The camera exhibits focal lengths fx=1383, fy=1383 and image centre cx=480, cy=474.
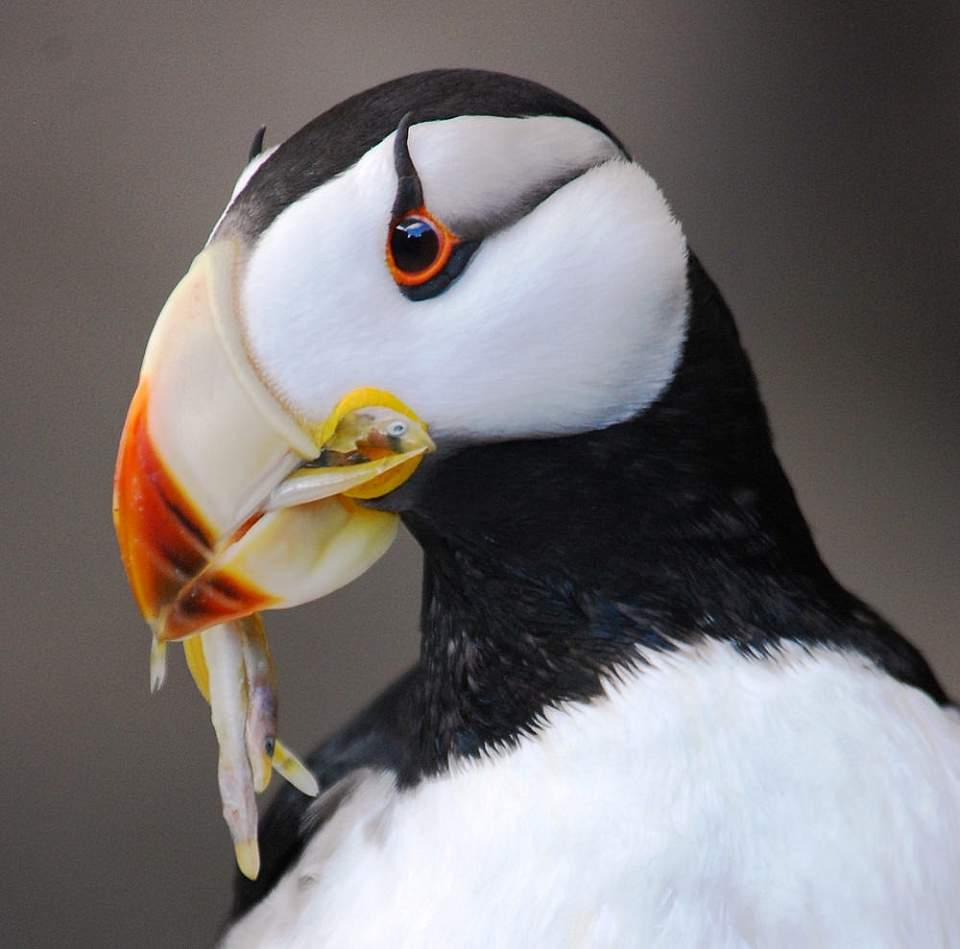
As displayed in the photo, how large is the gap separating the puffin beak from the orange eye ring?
5 cm

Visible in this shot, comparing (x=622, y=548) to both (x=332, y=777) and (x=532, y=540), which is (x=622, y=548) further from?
(x=332, y=777)

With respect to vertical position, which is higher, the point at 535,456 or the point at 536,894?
the point at 535,456

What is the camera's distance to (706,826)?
2.13ft

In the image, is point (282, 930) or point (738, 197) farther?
point (738, 197)

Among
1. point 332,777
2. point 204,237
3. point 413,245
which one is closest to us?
point 413,245

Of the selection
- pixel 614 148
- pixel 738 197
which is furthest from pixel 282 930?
pixel 738 197

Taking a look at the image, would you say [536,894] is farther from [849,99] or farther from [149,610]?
[849,99]

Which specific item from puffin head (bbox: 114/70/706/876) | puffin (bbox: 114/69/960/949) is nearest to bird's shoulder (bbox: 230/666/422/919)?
puffin (bbox: 114/69/960/949)

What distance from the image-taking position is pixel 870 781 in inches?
26.1

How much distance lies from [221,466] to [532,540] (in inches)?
6.3

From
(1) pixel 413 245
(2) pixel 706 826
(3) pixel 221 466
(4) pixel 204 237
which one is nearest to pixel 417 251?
(1) pixel 413 245

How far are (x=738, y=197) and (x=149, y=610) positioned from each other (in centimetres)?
72

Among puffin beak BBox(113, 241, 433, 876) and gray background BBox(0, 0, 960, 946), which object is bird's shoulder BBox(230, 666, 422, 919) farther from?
gray background BBox(0, 0, 960, 946)

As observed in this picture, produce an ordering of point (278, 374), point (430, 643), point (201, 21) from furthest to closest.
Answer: point (201, 21), point (430, 643), point (278, 374)
